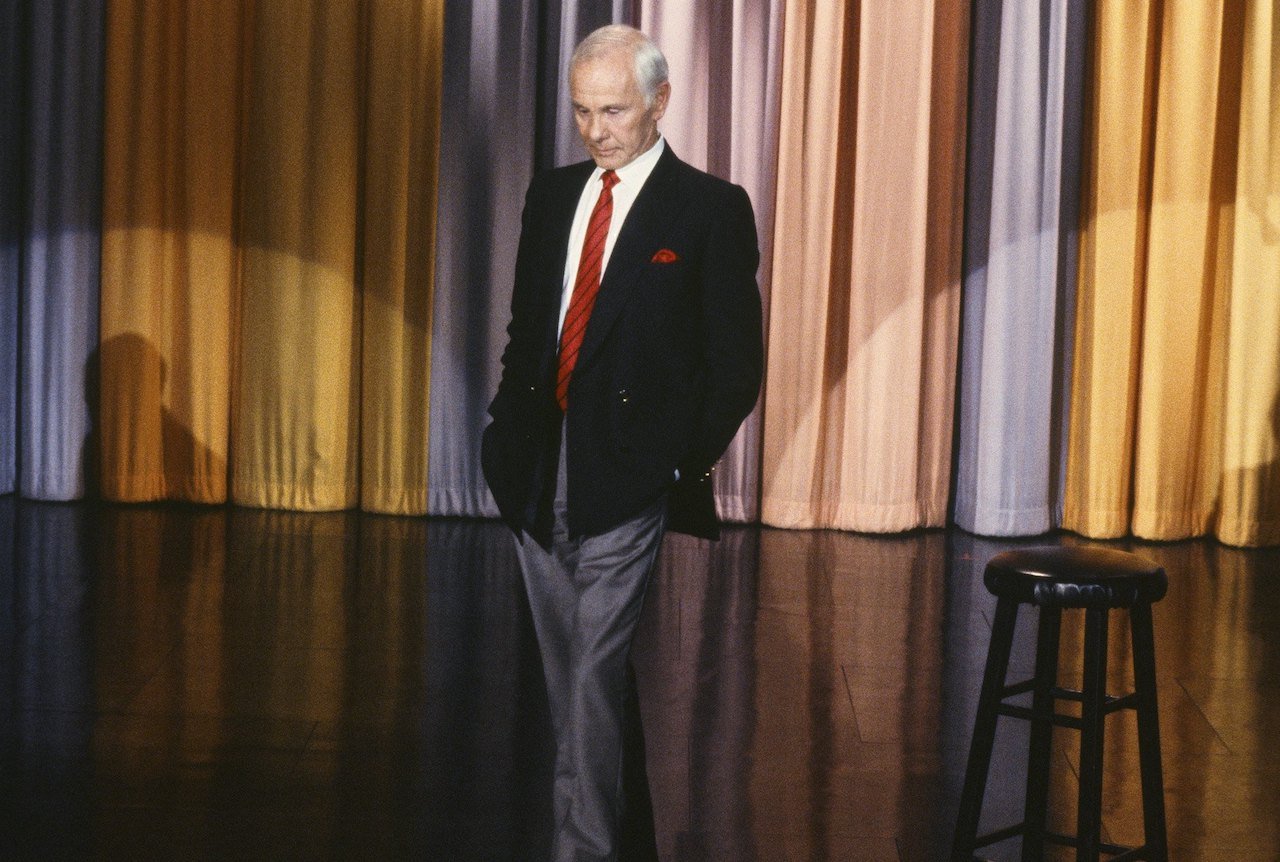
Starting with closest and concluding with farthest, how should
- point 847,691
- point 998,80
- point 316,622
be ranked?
point 847,691 → point 316,622 → point 998,80

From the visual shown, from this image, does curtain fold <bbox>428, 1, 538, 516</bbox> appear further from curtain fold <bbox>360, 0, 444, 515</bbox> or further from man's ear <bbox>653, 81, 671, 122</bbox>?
man's ear <bbox>653, 81, 671, 122</bbox>

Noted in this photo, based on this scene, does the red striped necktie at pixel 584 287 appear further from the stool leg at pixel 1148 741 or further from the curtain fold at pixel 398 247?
the curtain fold at pixel 398 247

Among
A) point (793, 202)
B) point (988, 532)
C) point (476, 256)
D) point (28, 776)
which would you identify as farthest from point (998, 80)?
point (28, 776)

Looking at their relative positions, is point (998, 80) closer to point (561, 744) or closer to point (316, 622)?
point (316, 622)

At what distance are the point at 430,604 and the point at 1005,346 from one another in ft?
7.85

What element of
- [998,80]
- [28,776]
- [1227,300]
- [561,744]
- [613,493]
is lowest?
[28,776]

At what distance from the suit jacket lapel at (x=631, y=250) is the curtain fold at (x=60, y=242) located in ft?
13.5

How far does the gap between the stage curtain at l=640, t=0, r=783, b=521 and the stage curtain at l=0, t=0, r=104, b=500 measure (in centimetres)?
211

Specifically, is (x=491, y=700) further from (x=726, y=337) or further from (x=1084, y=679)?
(x=1084, y=679)

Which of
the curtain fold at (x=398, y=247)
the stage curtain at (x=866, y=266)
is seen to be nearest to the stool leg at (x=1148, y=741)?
the stage curtain at (x=866, y=266)

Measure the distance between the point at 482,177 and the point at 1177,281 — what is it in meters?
2.52

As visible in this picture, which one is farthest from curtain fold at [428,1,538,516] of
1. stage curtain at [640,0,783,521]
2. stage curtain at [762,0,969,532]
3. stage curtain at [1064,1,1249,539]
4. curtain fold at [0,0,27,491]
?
stage curtain at [1064,1,1249,539]

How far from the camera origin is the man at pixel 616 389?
2.50 metres

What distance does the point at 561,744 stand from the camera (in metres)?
2.63
